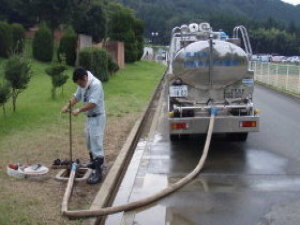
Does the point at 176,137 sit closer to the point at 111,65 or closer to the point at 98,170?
the point at 98,170

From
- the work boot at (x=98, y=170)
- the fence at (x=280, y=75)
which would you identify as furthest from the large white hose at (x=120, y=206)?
the fence at (x=280, y=75)

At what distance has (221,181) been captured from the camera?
25.6ft

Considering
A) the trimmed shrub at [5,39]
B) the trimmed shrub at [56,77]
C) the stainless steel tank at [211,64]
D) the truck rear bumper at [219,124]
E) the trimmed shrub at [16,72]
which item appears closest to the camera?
the truck rear bumper at [219,124]

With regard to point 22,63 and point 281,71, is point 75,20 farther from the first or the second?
point 22,63

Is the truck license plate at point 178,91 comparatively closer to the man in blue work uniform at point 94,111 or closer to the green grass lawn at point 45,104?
the man in blue work uniform at point 94,111

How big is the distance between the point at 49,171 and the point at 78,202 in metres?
1.60

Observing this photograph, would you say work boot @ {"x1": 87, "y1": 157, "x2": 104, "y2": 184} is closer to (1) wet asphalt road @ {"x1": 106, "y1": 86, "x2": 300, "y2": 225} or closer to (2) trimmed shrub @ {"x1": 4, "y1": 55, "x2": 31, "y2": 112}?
(1) wet asphalt road @ {"x1": 106, "y1": 86, "x2": 300, "y2": 225}

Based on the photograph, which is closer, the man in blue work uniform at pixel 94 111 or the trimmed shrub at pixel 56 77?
the man in blue work uniform at pixel 94 111

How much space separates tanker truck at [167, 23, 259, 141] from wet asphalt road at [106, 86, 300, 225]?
635 millimetres

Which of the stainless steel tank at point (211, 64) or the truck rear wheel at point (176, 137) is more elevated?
the stainless steel tank at point (211, 64)

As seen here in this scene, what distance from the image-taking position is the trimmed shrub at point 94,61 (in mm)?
24312

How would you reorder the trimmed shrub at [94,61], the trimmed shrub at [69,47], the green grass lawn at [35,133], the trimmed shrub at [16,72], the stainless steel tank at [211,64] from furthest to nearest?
1. the trimmed shrub at [69,47]
2. the trimmed shrub at [94,61]
3. the trimmed shrub at [16,72]
4. the stainless steel tank at [211,64]
5. the green grass lawn at [35,133]

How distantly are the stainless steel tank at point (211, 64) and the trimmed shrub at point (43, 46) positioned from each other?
925 inches

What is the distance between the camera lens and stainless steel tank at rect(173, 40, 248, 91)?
389 inches
